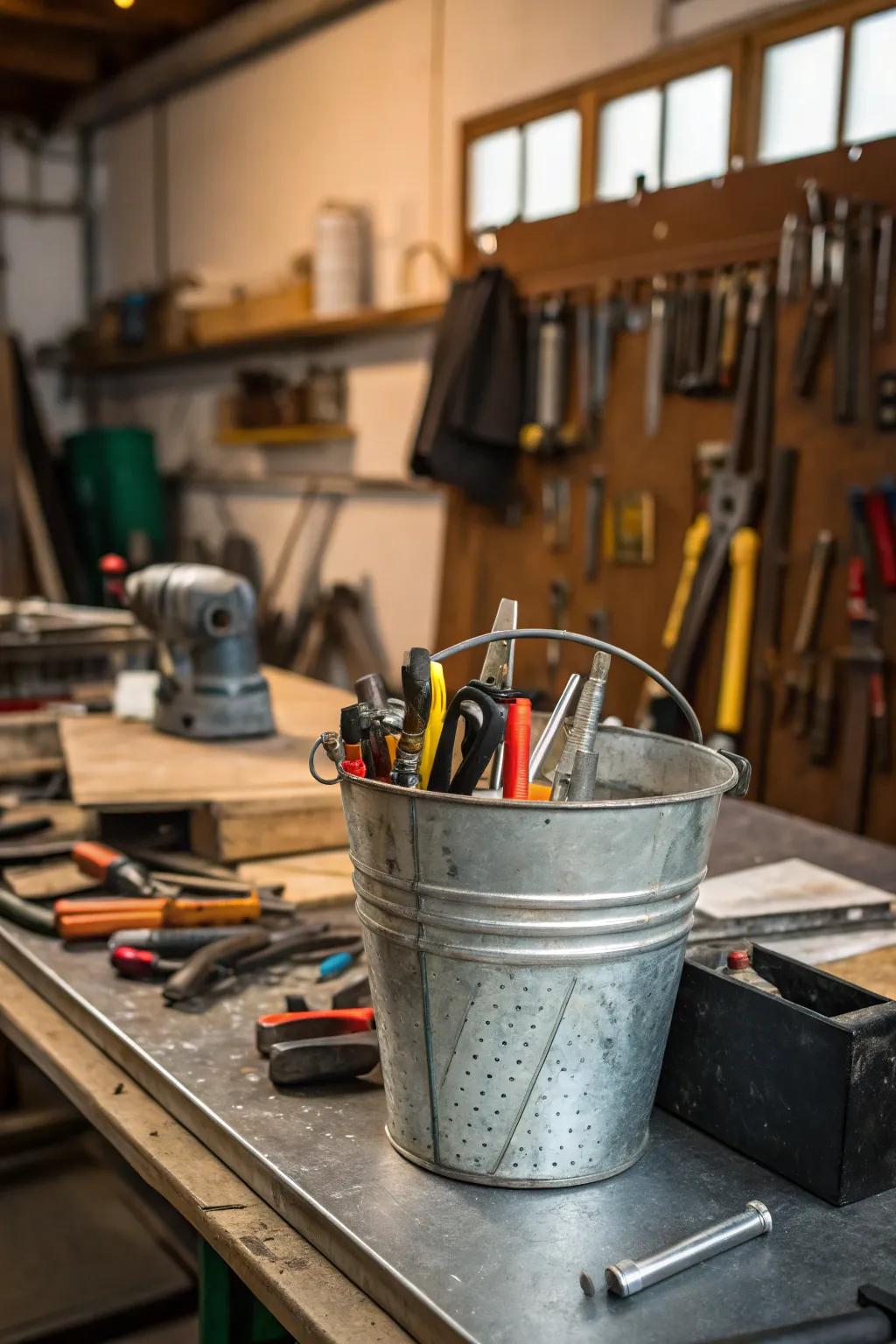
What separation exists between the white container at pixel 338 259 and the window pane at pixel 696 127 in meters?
1.58

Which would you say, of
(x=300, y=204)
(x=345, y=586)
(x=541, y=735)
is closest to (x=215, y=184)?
(x=300, y=204)

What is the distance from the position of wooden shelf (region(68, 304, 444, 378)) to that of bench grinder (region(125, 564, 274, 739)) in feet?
8.99

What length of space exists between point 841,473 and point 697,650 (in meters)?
0.64

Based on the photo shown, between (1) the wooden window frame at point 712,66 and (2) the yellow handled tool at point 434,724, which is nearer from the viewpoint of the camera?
(2) the yellow handled tool at point 434,724

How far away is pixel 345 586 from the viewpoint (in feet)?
17.4

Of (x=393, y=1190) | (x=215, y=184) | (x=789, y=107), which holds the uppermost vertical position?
(x=215, y=184)

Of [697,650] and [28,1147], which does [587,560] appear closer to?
[697,650]

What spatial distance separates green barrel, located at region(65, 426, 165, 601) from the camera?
21.4 feet

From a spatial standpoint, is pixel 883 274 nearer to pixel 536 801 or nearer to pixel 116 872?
pixel 116 872

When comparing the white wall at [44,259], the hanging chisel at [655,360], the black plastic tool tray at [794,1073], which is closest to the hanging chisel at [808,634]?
the hanging chisel at [655,360]

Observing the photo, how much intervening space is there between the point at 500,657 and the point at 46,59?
6.60 meters

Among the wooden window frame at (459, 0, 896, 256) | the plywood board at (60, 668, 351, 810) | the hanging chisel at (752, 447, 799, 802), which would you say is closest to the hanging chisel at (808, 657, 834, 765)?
the hanging chisel at (752, 447, 799, 802)

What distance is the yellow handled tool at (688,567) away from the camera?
3494 millimetres

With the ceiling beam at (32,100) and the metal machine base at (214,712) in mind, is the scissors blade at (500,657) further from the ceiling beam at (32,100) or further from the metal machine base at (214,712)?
the ceiling beam at (32,100)
